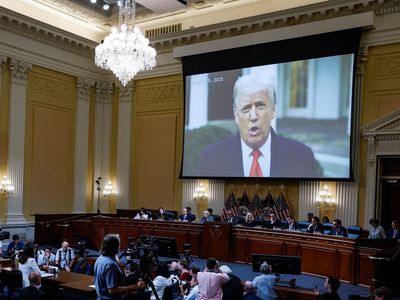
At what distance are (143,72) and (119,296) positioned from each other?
1470 cm

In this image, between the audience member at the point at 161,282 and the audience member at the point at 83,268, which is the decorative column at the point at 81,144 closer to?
the audience member at the point at 83,268

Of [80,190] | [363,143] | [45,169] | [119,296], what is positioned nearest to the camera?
[119,296]

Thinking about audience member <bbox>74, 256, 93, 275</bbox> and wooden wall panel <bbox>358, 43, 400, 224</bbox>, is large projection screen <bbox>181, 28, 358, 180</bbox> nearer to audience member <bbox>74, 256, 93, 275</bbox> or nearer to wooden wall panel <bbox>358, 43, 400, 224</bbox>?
wooden wall panel <bbox>358, 43, 400, 224</bbox>

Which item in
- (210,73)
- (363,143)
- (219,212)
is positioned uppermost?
(210,73)

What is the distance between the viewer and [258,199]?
48.7ft

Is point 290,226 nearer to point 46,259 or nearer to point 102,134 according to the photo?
point 46,259

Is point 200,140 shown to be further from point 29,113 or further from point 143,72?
point 29,113

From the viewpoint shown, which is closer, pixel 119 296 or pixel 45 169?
pixel 119 296

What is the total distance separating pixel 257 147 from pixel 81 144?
24.0 ft

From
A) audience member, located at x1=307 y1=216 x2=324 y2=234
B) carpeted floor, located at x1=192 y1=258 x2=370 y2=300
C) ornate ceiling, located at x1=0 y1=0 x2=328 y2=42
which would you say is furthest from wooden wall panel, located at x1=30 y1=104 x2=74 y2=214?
audience member, located at x1=307 y1=216 x2=324 y2=234

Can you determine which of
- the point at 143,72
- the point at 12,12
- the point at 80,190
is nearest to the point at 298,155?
the point at 143,72

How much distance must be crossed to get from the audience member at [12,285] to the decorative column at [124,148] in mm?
11587

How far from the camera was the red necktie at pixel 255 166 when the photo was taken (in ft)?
48.5

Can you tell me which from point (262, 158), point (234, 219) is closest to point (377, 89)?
point (262, 158)
